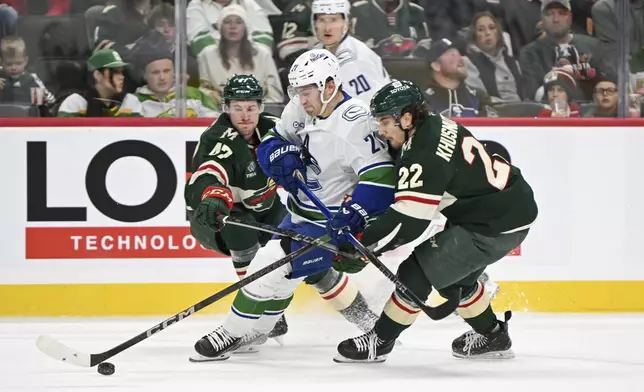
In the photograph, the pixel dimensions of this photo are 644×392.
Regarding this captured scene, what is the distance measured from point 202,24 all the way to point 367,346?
218cm

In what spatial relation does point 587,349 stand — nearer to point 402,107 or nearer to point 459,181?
point 459,181

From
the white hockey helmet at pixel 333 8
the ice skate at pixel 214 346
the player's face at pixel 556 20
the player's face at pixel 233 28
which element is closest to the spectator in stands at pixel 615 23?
the player's face at pixel 556 20

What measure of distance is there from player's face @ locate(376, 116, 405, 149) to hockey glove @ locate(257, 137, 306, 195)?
1.05ft

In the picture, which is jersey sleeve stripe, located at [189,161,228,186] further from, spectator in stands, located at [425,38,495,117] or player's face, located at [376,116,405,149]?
spectator in stands, located at [425,38,495,117]

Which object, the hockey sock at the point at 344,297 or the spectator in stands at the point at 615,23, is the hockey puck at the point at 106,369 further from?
the spectator in stands at the point at 615,23

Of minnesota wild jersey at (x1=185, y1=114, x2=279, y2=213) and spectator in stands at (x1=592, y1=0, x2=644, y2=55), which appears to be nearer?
minnesota wild jersey at (x1=185, y1=114, x2=279, y2=213)

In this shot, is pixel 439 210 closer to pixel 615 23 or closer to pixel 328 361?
pixel 328 361

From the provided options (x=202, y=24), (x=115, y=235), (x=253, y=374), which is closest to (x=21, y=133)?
(x=115, y=235)

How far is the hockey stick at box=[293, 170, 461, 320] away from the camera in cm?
373

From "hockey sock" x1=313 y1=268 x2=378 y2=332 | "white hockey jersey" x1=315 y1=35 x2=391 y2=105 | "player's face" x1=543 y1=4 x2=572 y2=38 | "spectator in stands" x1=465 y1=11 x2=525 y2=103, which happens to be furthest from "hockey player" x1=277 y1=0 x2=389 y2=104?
"hockey sock" x1=313 y1=268 x2=378 y2=332

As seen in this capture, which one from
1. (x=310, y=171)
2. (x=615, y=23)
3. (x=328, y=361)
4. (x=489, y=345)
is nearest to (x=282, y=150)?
(x=310, y=171)

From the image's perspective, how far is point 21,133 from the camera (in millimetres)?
5363

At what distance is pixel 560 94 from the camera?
18.3ft

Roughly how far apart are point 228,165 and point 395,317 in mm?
900
